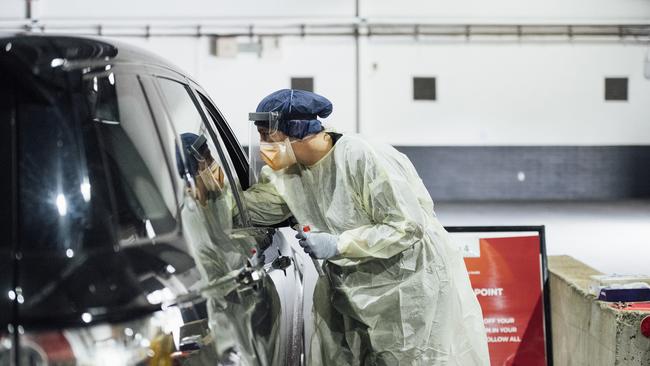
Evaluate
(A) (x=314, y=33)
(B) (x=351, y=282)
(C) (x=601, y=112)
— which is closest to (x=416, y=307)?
(B) (x=351, y=282)

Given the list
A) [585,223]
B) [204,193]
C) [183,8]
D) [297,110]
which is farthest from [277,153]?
[183,8]

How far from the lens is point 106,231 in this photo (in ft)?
4.47

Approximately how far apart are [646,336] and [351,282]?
1167 millimetres

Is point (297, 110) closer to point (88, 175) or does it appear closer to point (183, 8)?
point (88, 175)

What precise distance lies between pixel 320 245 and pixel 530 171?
34.3 ft

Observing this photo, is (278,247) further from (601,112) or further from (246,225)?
(601,112)

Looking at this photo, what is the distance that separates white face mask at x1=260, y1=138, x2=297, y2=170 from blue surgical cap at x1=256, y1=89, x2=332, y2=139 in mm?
42

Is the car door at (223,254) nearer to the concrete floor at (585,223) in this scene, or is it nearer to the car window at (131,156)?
the car window at (131,156)

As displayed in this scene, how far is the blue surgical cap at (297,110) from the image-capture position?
2498 millimetres

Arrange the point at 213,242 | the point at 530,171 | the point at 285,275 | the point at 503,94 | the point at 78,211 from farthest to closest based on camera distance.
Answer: the point at 530,171
the point at 503,94
the point at 285,275
the point at 213,242
the point at 78,211

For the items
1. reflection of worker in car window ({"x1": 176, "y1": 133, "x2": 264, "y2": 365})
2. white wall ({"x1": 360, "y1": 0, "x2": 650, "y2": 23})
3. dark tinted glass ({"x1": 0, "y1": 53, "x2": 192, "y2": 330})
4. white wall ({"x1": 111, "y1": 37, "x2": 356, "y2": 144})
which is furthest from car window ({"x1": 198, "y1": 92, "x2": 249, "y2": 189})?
white wall ({"x1": 360, "y1": 0, "x2": 650, "y2": 23})

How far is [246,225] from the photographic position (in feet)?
7.34

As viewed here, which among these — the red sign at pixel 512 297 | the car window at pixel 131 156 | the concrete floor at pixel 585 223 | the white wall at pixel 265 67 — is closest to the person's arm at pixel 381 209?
the car window at pixel 131 156

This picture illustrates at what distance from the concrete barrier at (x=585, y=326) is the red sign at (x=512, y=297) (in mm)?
82
